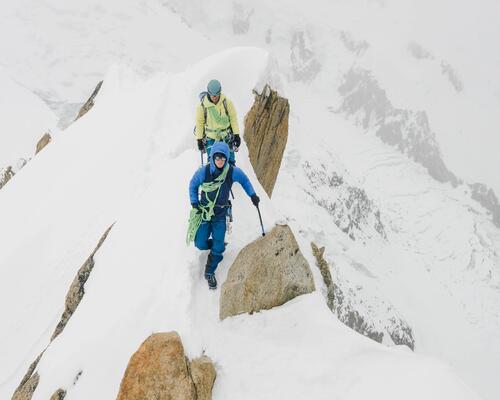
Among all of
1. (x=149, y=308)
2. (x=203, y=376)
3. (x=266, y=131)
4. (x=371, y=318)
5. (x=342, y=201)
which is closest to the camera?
(x=203, y=376)

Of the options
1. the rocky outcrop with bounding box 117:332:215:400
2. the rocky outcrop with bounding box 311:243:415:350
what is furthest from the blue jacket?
the rocky outcrop with bounding box 311:243:415:350

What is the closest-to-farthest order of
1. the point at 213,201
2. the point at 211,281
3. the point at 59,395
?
the point at 59,395 < the point at 211,281 < the point at 213,201

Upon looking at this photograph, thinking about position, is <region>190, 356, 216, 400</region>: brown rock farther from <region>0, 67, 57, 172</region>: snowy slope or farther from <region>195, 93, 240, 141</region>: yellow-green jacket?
<region>0, 67, 57, 172</region>: snowy slope

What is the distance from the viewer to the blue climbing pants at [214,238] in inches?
370

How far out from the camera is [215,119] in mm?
12969

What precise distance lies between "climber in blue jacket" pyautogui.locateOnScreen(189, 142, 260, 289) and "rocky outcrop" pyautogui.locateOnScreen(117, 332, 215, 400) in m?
A: 1.96

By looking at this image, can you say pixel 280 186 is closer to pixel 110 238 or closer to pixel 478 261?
pixel 478 261

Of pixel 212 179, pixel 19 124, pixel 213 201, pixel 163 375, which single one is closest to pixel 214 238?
pixel 213 201

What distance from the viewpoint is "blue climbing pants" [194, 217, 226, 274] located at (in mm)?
9391

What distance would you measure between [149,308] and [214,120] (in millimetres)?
5967

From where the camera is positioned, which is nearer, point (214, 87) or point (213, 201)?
point (213, 201)

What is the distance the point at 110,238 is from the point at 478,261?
19345 cm

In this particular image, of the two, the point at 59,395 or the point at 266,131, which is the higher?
the point at 266,131

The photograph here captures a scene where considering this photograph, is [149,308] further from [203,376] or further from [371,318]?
[371,318]
